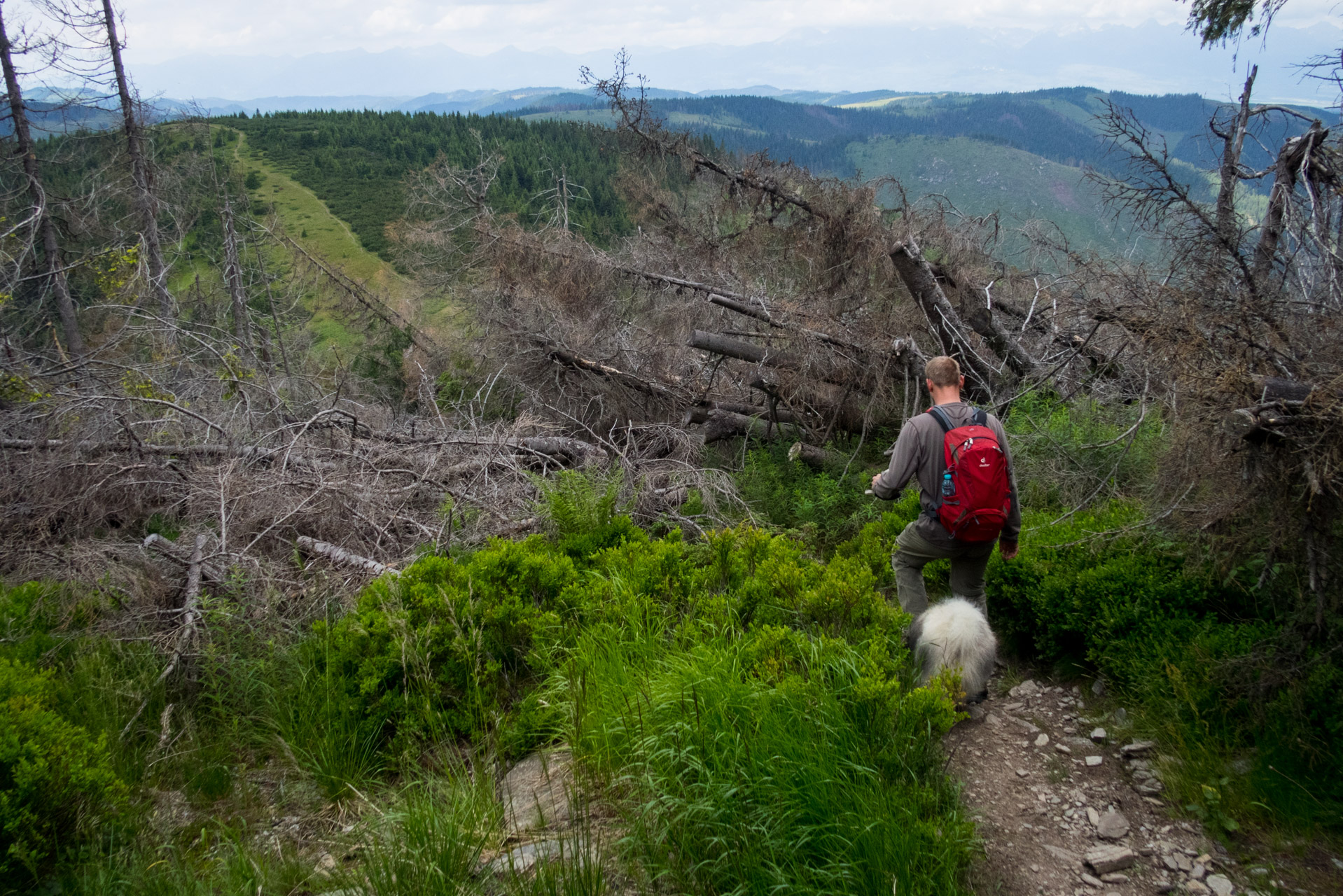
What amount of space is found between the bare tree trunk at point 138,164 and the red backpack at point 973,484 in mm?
15898

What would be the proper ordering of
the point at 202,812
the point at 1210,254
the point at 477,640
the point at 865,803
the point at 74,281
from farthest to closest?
the point at 74,281, the point at 1210,254, the point at 477,640, the point at 202,812, the point at 865,803

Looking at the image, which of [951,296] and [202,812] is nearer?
[202,812]

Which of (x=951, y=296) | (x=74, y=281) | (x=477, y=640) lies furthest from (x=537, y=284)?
(x=74, y=281)

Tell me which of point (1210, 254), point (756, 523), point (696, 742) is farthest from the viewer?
point (756, 523)

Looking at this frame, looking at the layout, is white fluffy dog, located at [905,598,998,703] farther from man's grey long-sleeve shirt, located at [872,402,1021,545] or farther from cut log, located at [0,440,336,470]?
cut log, located at [0,440,336,470]

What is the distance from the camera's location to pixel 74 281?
96.3 feet

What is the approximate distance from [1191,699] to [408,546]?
526 centimetres

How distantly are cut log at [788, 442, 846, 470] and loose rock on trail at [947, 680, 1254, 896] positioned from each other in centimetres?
431

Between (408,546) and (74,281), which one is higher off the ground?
(74,281)

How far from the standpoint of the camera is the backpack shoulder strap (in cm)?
389

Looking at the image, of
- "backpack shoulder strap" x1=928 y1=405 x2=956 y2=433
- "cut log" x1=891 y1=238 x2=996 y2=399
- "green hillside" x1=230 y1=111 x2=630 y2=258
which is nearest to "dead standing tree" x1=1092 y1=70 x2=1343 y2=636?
"backpack shoulder strap" x1=928 y1=405 x2=956 y2=433

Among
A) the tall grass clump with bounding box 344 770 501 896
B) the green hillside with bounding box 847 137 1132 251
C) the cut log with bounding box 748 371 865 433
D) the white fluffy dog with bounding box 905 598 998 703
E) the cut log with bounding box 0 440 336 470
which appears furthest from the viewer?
the green hillside with bounding box 847 137 1132 251

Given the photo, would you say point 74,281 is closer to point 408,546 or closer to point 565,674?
point 408,546

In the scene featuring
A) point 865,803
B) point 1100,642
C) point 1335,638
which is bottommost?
point 1100,642
